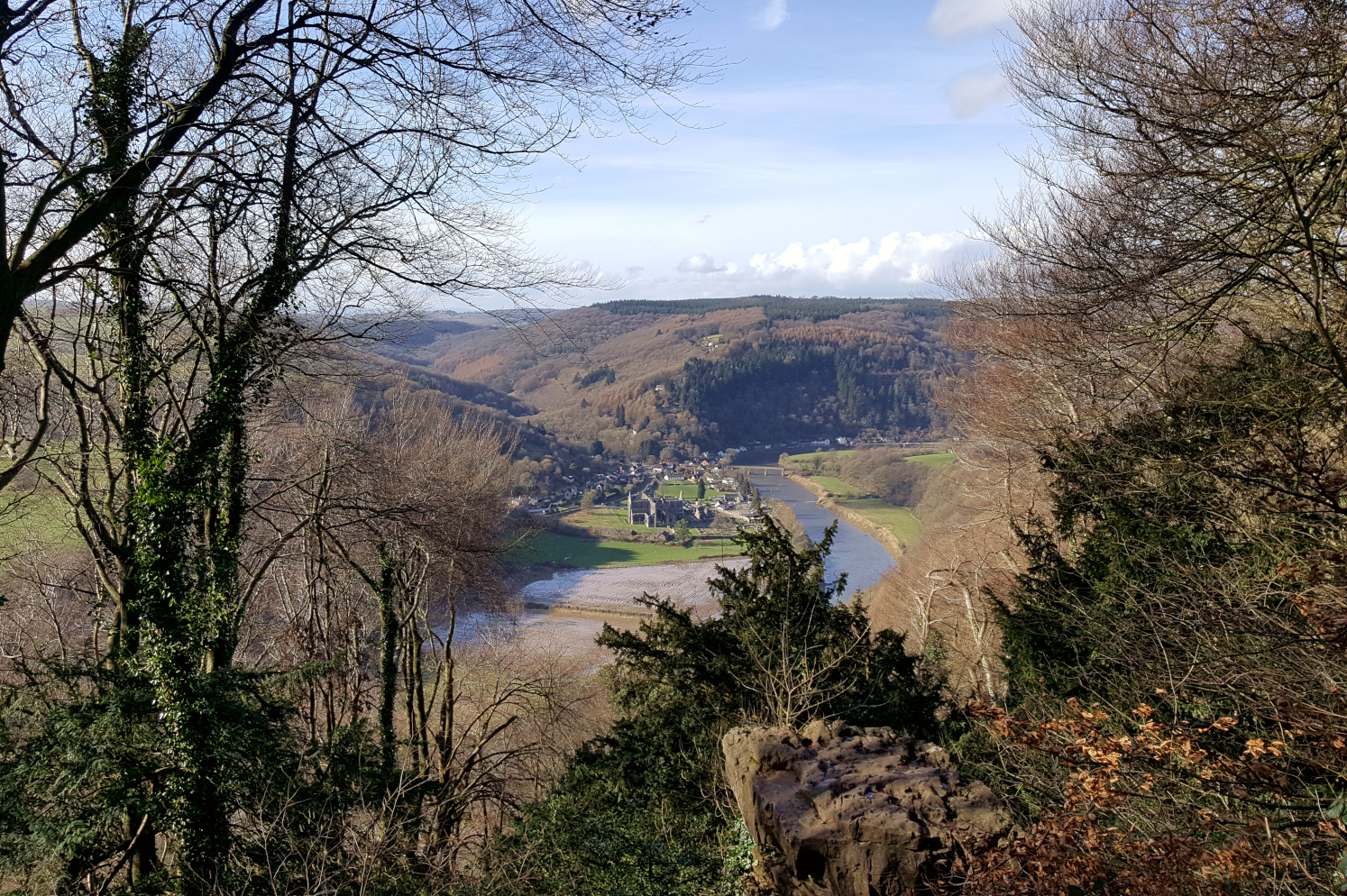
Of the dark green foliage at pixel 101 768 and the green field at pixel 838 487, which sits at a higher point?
the dark green foliage at pixel 101 768

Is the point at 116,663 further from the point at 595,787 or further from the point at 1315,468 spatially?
the point at 1315,468

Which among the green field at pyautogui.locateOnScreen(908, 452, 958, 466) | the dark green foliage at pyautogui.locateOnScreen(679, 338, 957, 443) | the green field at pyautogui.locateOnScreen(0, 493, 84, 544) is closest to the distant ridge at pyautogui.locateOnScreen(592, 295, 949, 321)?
the dark green foliage at pyautogui.locateOnScreen(679, 338, 957, 443)

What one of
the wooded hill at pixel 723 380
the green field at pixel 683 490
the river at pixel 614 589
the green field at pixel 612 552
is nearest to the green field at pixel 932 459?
the wooded hill at pixel 723 380

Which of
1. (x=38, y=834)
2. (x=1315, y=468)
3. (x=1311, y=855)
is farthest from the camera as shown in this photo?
(x=1315, y=468)

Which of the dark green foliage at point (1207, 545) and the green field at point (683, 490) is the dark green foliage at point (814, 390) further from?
the dark green foliage at point (1207, 545)

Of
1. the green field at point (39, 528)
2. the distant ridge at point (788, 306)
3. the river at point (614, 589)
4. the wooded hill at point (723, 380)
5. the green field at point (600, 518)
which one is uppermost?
the distant ridge at point (788, 306)

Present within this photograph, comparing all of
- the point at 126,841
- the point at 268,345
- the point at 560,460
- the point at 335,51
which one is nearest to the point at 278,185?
the point at 335,51
